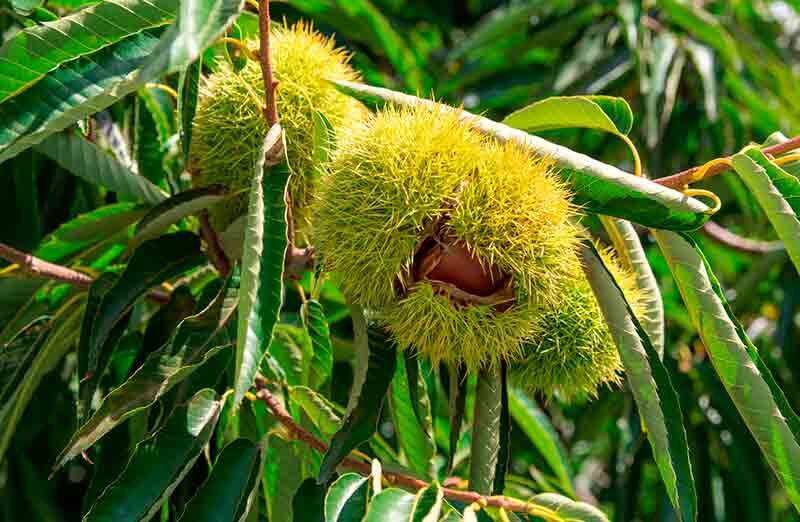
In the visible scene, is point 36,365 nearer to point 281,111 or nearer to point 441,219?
point 281,111

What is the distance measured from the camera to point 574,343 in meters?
1.11

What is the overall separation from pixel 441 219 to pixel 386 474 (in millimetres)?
273

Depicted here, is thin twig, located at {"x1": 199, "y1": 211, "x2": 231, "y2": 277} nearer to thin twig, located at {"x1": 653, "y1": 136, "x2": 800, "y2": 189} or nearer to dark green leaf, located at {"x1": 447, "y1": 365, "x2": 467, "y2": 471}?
dark green leaf, located at {"x1": 447, "y1": 365, "x2": 467, "y2": 471}

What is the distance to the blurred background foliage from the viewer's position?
171cm

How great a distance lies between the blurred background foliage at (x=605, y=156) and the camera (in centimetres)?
171

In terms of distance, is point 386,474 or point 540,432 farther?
point 540,432

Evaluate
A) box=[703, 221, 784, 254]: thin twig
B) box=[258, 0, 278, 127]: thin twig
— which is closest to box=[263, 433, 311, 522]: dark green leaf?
box=[258, 0, 278, 127]: thin twig

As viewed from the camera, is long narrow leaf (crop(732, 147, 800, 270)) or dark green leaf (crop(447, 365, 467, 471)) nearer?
long narrow leaf (crop(732, 147, 800, 270))

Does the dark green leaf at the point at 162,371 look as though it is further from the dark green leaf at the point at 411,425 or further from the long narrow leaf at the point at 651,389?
the long narrow leaf at the point at 651,389

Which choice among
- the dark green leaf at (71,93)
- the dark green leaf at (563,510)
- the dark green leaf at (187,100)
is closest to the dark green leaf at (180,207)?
the dark green leaf at (187,100)

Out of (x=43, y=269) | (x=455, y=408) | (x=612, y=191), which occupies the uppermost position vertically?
(x=612, y=191)

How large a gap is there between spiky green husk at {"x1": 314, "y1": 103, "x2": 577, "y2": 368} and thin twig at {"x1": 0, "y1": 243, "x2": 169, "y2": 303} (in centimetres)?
46

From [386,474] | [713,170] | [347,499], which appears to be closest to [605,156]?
[713,170]

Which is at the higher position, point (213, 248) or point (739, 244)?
point (739, 244)
